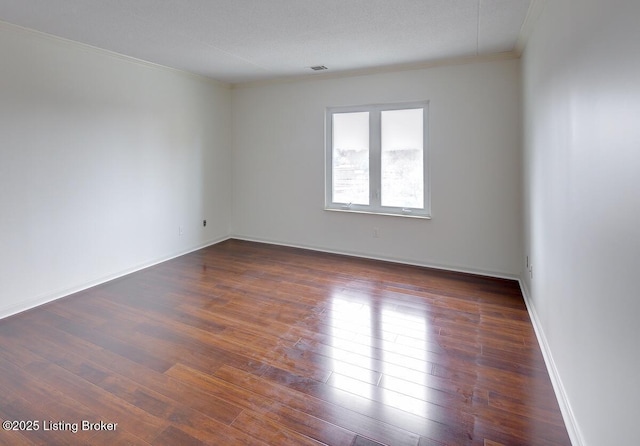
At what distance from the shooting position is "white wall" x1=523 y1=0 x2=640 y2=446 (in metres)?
1.14

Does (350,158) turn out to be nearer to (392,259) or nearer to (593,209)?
(392,259)

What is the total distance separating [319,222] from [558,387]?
353 centimetres

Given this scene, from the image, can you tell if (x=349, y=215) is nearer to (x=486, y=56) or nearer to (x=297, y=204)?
(x=297, y=204)

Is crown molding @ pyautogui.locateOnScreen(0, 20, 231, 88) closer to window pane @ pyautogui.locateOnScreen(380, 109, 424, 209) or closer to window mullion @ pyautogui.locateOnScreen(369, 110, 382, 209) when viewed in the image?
window mullion @ pyautogui.locateOnScreen(369, 110, 382, 209)

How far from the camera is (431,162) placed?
4.26m

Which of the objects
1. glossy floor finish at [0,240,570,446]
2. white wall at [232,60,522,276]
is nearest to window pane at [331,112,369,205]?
white wall at [232,60,522,276]

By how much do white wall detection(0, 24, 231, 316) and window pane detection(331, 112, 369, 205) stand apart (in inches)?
76.5

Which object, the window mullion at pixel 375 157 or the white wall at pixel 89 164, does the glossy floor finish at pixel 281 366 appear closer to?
the white wall at pixel 89 164

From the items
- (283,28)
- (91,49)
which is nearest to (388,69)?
(283,28)

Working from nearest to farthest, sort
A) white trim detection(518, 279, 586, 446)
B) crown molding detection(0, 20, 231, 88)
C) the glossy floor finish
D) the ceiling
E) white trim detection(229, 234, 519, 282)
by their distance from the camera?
→ white trim detection(518, 279, 586, 446) → the glossy floor finish → the ceiling → crown molding detection(0, 20, 231, 88) → white trim detection(229, 234, 519, 282)

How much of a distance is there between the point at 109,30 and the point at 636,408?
13.6ft

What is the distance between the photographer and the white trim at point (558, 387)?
165 centimetres

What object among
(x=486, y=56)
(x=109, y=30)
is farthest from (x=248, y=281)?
(x=486, y=56)

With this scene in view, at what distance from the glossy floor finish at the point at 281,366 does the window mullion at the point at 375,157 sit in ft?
4.70
